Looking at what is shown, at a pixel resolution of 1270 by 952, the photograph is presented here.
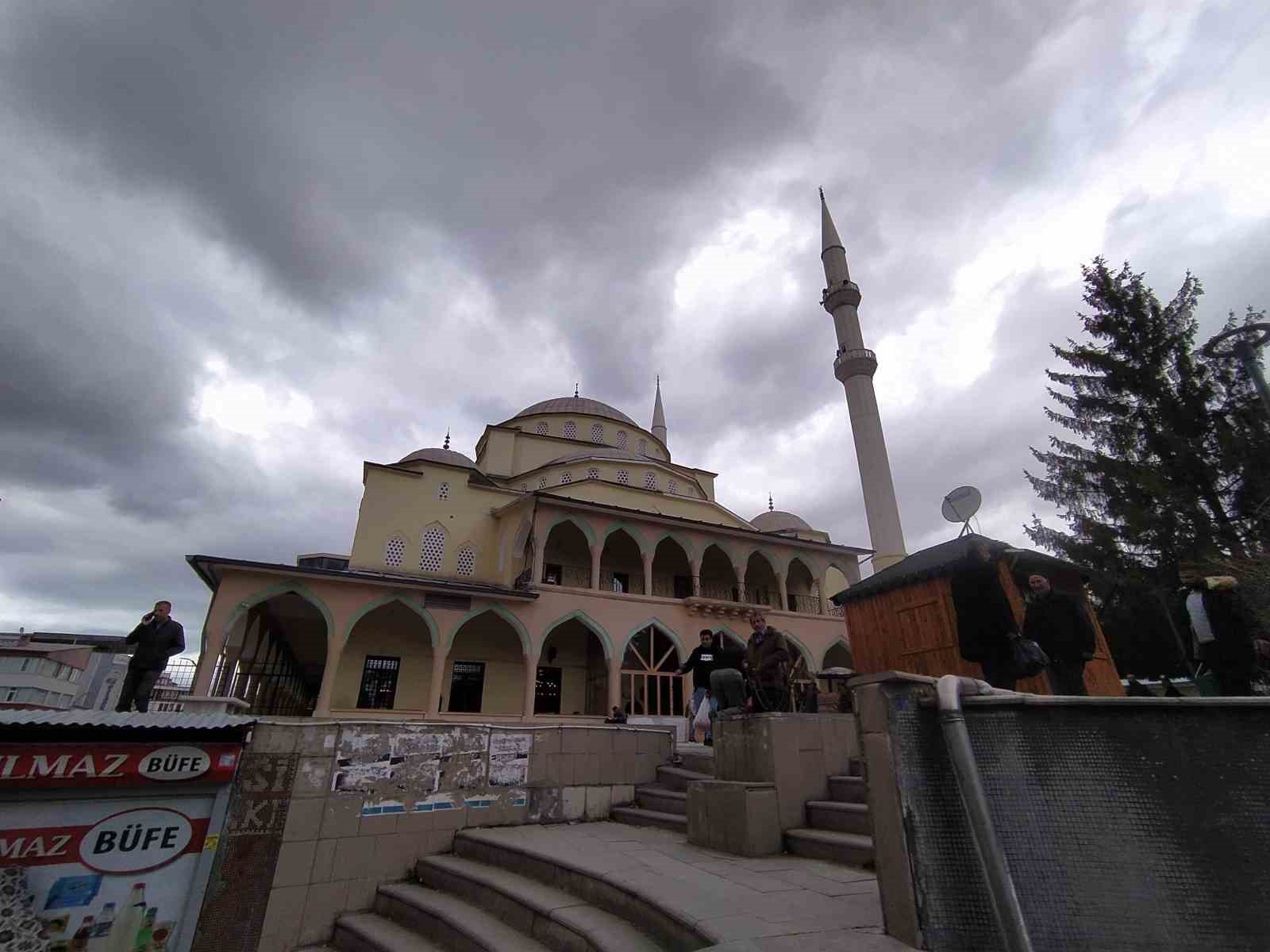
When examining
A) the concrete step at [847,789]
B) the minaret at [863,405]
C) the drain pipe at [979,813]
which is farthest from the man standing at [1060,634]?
the minaret at [863,405]

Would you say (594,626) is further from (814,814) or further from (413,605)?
(814,814)

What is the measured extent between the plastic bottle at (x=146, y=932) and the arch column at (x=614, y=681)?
12004mm

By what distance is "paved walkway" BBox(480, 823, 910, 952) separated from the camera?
2438 millimetres

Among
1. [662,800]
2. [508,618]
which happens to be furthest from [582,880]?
[508,618]

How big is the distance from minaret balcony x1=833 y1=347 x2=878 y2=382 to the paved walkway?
19.7m

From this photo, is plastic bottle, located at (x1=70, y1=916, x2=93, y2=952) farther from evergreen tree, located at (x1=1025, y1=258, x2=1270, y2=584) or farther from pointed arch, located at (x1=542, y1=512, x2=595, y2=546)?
evergreen tree, located at (x1=1025, y1=258, x2=1270, y2=584)

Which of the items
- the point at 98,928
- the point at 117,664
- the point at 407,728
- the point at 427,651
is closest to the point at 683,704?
the point at 427,651

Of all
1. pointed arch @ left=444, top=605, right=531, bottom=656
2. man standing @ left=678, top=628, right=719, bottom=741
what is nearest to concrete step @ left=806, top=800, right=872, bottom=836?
man standing @ left=678, top=628, right=719, bottom=741

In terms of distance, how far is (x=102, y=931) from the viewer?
3.87 meters

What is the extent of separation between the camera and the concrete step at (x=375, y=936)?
13.1ft

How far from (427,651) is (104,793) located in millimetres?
13274

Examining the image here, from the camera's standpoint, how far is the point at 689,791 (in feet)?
15.8

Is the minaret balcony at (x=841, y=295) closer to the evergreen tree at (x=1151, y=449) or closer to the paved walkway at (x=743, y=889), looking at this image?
the evergreen tree at (x=1151, y=449)

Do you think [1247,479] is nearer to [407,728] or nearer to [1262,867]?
[1262,867]
